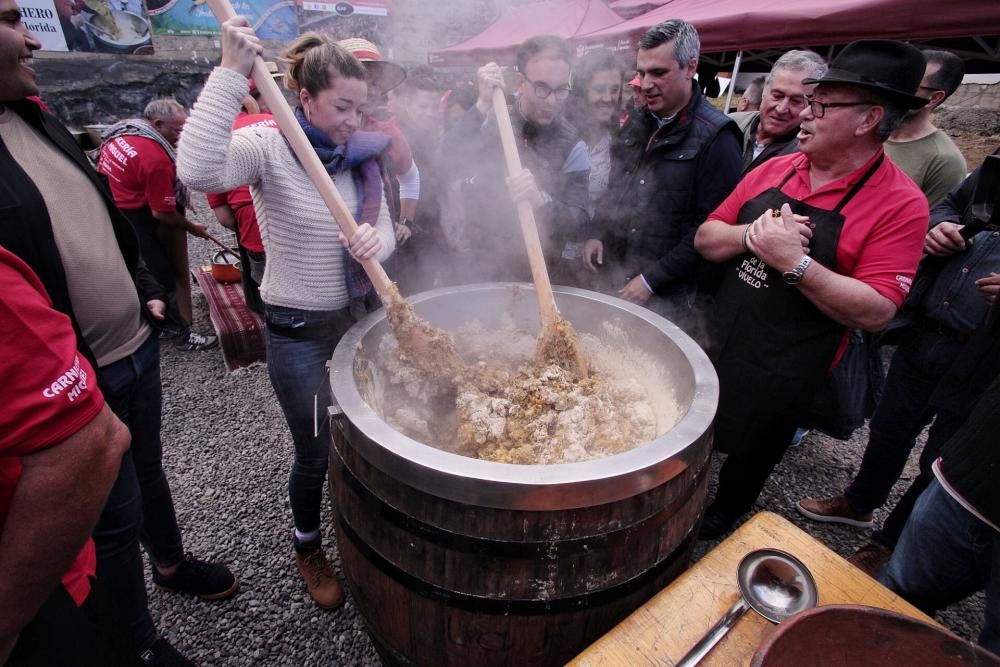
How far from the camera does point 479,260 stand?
3.61 m

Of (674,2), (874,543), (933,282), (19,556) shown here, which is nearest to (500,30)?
(674,2)

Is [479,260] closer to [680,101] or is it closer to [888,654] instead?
[680,101]

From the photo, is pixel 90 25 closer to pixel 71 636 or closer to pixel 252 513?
pixel 252 513

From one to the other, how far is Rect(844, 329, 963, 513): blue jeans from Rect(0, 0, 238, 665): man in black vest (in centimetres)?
349

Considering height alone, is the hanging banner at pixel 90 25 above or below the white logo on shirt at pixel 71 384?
below

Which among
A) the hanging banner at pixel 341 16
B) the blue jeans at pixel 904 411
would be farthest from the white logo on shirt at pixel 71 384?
the hanging banner at pixel 341 16

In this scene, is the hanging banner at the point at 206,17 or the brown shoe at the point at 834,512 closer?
the brown shoe at the point at 834,512

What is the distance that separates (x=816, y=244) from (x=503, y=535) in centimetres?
177

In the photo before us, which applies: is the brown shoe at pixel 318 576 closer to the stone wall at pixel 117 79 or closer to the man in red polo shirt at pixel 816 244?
the man in red polo shirt at pixel 816 244

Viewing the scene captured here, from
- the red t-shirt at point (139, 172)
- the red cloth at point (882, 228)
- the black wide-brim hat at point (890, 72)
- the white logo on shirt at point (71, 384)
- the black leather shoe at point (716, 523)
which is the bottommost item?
the black leather shoe at point (716, 523)

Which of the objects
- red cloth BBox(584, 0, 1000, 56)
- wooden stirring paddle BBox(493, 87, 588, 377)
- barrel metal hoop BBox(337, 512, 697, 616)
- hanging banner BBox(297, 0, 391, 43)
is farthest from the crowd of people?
hanging banner BBox(297, 0, 391, 43)

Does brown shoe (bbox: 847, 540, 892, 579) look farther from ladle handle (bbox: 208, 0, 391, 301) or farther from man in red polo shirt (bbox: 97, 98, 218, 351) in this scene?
man in red polo shirt (bbox: 97, 98, 218, 351)

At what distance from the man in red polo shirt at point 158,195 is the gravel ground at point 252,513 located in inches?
21.8

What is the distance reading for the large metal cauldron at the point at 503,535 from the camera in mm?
1307
